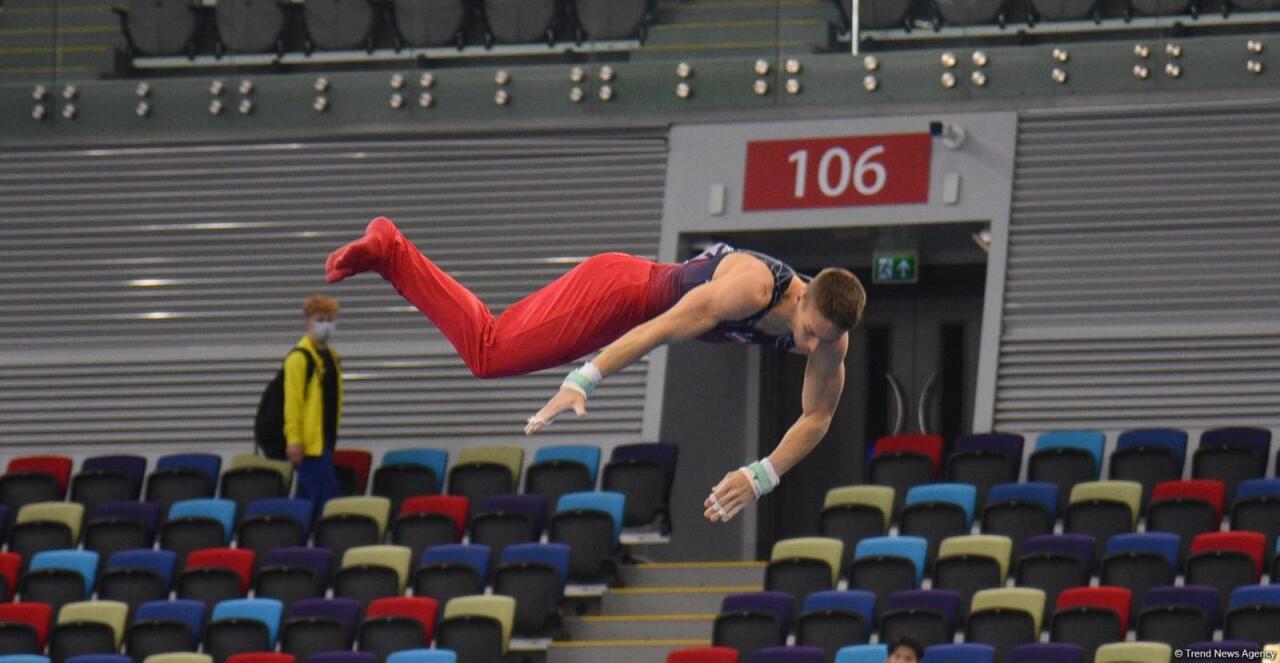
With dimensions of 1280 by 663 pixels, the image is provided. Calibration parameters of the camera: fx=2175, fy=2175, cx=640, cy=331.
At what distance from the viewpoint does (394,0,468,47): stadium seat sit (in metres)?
15.9

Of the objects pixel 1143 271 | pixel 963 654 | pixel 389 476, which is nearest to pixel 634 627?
pixel 389 476

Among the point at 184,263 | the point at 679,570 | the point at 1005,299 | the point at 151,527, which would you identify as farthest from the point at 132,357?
the point at 1005,299

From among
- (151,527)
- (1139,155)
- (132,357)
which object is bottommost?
(151,527)

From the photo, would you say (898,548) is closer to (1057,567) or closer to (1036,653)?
(1057,567)

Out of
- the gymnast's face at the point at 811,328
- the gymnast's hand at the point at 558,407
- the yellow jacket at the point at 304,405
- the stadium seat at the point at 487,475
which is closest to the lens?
the gymnast's hand at the point at 558,407

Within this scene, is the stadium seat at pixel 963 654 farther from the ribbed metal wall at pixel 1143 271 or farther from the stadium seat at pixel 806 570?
the ribbed metal wall at pixel 1143 271

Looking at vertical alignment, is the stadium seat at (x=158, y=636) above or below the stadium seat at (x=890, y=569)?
below

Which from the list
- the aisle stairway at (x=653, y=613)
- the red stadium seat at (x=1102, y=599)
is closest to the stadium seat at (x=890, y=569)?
the red stadium seat at (x=1102, y=599)

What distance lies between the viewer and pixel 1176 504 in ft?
39.5

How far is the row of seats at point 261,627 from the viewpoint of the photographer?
11766 mm

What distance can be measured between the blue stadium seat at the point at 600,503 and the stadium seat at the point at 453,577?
714 mm

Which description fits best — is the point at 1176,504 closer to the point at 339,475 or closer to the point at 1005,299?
the point at 1005,299

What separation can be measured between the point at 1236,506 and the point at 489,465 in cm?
462

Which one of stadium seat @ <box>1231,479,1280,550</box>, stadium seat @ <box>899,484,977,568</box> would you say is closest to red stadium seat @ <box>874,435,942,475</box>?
stadium seat @ <box>899,484,977,568</box>
